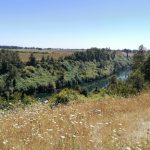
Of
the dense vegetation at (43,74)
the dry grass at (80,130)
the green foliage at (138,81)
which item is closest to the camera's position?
the dry grass at (80,130)

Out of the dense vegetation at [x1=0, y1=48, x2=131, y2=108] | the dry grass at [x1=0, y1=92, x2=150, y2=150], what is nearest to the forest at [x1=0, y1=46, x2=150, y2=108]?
the dense vegetation at [x1=0, y1=48, x2=131, y2=108]

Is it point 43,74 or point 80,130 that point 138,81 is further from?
point 43,74

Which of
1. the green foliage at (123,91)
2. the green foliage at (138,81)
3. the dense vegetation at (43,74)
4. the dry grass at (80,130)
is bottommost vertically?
the dense vegetation at (43,74)

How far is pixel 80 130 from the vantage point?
184 inches

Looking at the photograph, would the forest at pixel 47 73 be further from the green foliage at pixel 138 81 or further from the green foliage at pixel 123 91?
the green foliage at pixel 123 91

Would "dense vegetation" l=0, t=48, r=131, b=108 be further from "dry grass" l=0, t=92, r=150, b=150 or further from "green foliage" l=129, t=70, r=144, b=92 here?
"dry grass" l=0, t=92, r=150, b=150

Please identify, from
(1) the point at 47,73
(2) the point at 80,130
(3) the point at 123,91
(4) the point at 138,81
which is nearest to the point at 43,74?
(1) the point at 47,73

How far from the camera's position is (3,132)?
15.2 feet

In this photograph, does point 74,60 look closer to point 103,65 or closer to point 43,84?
point 103,65

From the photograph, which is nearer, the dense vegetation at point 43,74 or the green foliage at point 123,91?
the green foliage at point 123,91

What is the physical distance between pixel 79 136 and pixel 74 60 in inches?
4084

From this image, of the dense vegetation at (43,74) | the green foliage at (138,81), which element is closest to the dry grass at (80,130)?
the green foliage at (138,81)

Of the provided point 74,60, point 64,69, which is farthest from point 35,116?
point 74,60

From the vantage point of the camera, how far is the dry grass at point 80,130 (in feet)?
12.9
